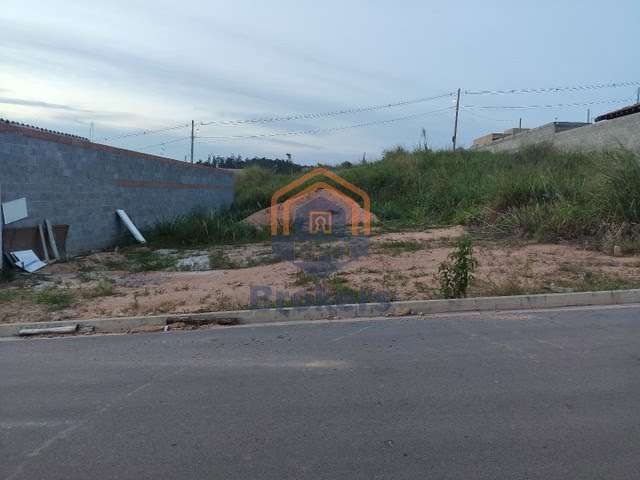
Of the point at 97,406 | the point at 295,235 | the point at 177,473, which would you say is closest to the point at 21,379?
the point at 97,406

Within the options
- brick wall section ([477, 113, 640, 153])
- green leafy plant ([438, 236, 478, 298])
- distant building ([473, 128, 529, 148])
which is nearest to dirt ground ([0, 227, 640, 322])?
green leafy plant ([438, 236, 478, 298])

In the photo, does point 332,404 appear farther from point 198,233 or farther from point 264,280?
point 198,233

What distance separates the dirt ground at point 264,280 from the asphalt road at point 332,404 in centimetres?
132

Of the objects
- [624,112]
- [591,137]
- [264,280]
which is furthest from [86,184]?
[624,112]

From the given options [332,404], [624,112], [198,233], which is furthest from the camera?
[624,112]

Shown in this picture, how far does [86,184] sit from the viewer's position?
38.4 ft

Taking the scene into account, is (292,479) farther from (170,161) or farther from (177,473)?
(170,161)

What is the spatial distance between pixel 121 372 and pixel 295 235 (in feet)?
34.8

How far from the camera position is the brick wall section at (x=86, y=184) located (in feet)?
30.7

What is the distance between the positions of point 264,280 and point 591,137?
52.5ft

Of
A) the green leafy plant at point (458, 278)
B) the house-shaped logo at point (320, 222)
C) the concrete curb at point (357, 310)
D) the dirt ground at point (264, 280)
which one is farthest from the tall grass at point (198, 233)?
the green leafy plant at point (458, 278)

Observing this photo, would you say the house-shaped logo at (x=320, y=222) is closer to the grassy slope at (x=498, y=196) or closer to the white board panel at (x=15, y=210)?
the grassy slope at (x=498, y=196)

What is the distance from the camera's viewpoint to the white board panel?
8.80 m

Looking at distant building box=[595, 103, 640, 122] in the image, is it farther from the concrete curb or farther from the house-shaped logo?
the concrete curb
